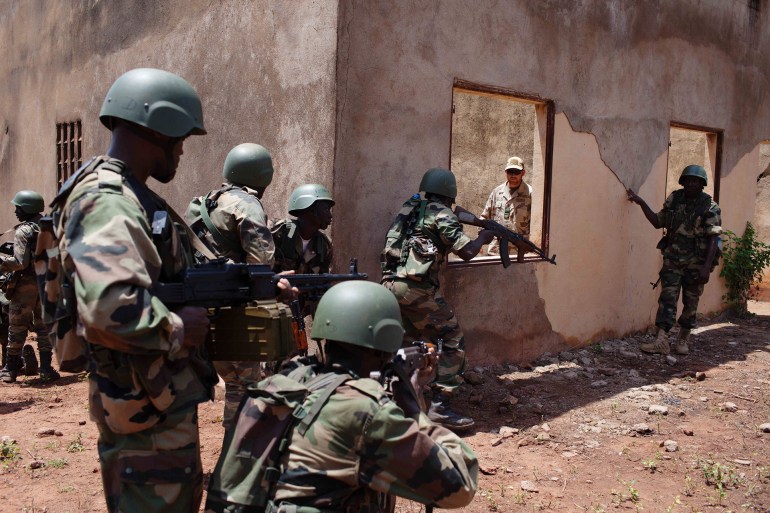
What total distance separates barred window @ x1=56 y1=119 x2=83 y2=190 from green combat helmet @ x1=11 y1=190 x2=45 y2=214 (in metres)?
2.45

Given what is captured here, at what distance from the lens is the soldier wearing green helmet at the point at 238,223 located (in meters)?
3.79

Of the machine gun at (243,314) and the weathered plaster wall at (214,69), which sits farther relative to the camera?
the weathered plaster wall at (214,69)

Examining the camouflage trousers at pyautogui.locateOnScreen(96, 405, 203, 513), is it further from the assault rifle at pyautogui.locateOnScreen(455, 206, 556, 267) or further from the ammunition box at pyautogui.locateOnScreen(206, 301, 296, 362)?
the assault rifle at pyautogui.locateOnScreen(455, 206, 556, 267)

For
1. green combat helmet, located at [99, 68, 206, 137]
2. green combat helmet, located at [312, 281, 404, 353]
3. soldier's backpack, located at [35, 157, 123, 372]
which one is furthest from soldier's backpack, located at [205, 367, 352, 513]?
green combat helmet, located at [99, 68, 206, 137]

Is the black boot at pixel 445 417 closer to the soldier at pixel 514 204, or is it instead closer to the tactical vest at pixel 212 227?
the tactical vest at pixel 212 227

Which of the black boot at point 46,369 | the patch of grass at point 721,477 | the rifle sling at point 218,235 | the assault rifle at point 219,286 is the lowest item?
the patch of grass at point 721,477

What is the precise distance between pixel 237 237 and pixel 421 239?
147cm

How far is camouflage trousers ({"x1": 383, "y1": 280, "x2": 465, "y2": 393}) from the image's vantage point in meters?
4.90

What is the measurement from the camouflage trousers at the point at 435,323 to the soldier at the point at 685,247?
127 inches

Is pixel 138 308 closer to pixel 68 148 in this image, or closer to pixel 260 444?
pixel 260 444

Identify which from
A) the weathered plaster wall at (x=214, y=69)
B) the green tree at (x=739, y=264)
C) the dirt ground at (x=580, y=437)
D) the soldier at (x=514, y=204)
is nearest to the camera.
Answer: the dirt ground at (x=580, y=437)

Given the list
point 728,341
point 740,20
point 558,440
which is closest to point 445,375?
point 558,440

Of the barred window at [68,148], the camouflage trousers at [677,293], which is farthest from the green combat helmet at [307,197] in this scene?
the barred window at [68,148]

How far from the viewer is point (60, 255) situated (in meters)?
2.16
